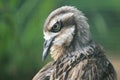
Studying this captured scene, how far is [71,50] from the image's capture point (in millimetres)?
2131

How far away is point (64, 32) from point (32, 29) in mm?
721

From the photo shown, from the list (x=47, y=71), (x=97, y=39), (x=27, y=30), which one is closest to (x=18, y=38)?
(x=27, y=30)

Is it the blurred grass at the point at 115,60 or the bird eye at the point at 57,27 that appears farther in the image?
the blurred grass at the point at 115,60

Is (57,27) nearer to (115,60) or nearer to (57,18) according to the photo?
(57,18)

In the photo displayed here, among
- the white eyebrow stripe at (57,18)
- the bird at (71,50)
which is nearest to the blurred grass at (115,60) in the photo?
the bird at (71,50)

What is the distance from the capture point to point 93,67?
2.06 m

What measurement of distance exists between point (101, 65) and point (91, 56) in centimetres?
5

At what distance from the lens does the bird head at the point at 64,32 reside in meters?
2.05

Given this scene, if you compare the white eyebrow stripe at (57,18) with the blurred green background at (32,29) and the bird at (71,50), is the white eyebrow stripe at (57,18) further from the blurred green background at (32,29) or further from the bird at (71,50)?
the blurred green background at (32,29)

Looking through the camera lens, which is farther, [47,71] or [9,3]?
[9,3]

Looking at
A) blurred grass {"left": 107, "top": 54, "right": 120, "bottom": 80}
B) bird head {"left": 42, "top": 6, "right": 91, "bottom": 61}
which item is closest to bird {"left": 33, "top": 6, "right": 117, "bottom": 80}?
bird head {"left": 42, "top": 6, "right": 91, "bottom": 61}

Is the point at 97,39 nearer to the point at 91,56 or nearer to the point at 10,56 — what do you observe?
the point at 10,56

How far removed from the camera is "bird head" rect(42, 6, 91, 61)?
6.74 ft

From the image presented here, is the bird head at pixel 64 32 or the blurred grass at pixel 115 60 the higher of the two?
the bird head at pixel 64 32
